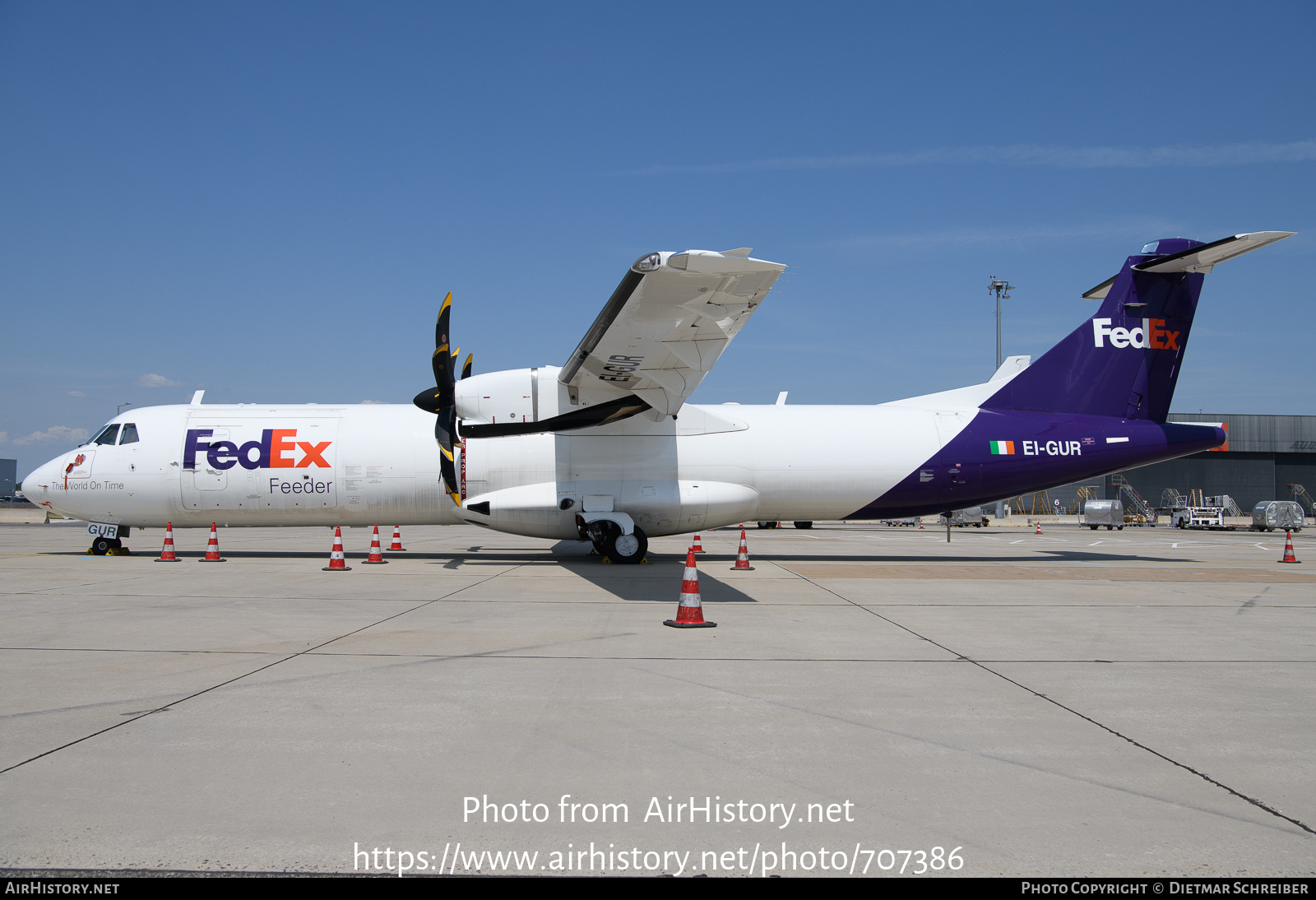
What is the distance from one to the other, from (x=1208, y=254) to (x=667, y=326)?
11.6 meters

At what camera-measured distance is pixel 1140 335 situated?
1669 centimetres

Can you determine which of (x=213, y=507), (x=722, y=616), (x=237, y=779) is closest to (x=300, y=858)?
(x=237, y=779)

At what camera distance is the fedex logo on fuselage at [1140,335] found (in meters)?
16.7

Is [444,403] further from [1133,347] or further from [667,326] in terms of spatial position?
[1133,347]

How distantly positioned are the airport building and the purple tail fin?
163 ft

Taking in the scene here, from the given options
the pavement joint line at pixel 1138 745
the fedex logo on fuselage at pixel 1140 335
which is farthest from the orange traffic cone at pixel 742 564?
the fedex logo on fuselage at pixel 1140 335

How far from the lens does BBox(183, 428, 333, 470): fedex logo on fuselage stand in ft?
51.2

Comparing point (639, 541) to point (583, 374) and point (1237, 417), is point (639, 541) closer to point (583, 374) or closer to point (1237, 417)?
point (583, 374)

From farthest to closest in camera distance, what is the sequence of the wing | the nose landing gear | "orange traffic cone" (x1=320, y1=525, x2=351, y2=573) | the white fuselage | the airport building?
the airport building, the nose landing gear, the white fuselage, "orange traffic cone" (x1=320, y1=525, x2=351, y2=573), the wing

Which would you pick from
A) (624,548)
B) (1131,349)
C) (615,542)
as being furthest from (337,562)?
(1131,349)

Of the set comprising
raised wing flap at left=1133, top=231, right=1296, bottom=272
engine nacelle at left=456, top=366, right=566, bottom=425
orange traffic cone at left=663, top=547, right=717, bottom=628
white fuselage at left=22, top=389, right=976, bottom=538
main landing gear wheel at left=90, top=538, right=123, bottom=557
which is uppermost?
raised wing flap at left=1133, top=231, right=1296, bottom=272

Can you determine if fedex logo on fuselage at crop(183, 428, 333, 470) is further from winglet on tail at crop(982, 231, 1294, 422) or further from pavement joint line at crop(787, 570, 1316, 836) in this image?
winglet on tail at crop(982, 231, 1294, 422)

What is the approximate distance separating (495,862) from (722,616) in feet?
20.0

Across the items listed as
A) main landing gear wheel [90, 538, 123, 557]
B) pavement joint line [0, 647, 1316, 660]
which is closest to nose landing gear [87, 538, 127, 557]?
main landing gear wheel [90, 538, 123, 557]
